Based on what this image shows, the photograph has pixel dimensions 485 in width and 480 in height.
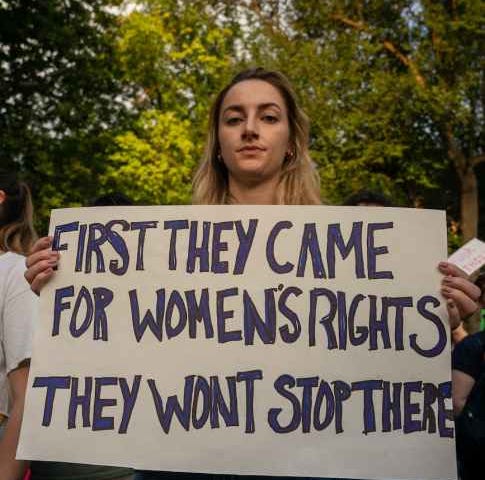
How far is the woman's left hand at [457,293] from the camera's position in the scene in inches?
74.9

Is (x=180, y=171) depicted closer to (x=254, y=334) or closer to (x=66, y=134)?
(x=66, y=134)

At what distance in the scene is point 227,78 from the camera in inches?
607

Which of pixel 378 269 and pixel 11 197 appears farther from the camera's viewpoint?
pixel 11 197

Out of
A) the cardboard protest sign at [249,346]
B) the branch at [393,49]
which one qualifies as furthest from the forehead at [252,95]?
the branch at [393,49]

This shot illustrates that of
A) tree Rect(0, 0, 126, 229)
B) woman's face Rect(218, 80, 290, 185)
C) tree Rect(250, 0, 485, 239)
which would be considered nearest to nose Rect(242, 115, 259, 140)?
woman's face Rect(218, 80, 290, 185)

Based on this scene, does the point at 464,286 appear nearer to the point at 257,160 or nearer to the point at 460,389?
the point at 460,389

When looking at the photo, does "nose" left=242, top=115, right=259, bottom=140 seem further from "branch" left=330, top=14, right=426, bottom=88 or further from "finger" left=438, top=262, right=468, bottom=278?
"branch" left=330, top=14, right=426, bottom=88

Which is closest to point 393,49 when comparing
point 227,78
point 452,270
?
point 227,78

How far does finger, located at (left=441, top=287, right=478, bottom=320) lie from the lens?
1.90 metres

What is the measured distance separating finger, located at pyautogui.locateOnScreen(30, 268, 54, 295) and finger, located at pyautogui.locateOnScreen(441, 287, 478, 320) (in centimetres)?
110

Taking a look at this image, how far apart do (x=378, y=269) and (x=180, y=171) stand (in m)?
14.1

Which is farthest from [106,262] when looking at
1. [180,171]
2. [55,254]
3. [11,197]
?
[180,171]

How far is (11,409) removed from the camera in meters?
2.37

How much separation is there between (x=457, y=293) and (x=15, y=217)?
5.87 ft
